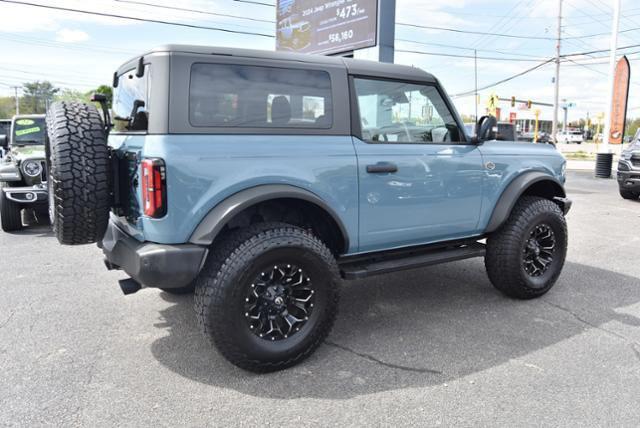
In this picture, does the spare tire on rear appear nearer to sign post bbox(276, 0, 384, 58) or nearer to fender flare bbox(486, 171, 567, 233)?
fender flare bbox(486, 171, 567, 233)

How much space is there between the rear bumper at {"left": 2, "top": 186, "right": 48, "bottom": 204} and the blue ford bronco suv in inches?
163

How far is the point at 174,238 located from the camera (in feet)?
9.22

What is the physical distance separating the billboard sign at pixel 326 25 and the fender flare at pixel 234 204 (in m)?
9.42

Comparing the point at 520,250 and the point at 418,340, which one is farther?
the point at 520,250

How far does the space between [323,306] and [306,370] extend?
405 mm

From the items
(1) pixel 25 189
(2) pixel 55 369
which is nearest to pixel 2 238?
(1) pixel 25 189

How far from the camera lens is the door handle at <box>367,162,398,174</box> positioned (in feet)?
11.1

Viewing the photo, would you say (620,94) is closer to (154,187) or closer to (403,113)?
(403,113)

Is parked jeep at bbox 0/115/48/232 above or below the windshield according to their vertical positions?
below

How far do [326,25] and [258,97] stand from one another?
11552 mm

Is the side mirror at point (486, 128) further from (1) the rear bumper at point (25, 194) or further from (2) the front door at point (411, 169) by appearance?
(1) the rear bumper at point (25, 194)

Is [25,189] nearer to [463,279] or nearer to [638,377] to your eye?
[463,279]

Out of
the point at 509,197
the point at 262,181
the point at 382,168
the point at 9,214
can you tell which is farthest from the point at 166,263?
the point at 9,214

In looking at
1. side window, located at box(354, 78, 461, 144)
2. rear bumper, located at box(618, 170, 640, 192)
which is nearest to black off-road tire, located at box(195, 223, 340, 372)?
side window, located at box(354, 78, 461, 144)
